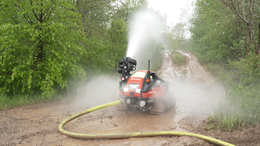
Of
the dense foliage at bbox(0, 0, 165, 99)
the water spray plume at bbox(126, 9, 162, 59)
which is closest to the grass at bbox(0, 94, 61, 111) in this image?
the dense foliage at bbox(0, 0, 165, 99)

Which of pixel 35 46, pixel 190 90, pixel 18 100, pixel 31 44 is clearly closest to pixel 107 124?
pixel 18 100

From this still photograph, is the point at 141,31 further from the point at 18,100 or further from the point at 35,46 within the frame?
the point at 18,100

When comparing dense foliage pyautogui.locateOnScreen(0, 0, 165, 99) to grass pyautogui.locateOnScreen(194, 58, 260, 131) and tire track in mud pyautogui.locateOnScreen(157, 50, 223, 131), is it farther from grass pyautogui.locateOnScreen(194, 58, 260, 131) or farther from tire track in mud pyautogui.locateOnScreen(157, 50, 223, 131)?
grass pyautogui.locateOnScreen(194, 58, 260, 131)

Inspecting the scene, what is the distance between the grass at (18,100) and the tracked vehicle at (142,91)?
165 inches

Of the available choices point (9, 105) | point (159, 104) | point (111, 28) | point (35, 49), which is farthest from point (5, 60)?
point (111, 28)

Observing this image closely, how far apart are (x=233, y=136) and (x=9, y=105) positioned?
8152 millimetres

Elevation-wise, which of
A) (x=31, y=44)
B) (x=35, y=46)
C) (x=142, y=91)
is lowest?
(x=142, y=91)

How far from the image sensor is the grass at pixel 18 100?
24.9 feet

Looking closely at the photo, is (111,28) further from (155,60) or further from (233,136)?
(233,136)

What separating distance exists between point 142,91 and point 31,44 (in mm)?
6050

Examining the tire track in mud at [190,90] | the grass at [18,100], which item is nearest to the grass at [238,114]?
the tire track in mud at [190,90]

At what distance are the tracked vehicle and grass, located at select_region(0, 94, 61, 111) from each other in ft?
13.8

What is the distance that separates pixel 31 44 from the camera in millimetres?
8828

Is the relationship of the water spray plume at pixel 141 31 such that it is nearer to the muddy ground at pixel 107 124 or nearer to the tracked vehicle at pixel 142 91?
the tracked vehicle at pixel 142 91
